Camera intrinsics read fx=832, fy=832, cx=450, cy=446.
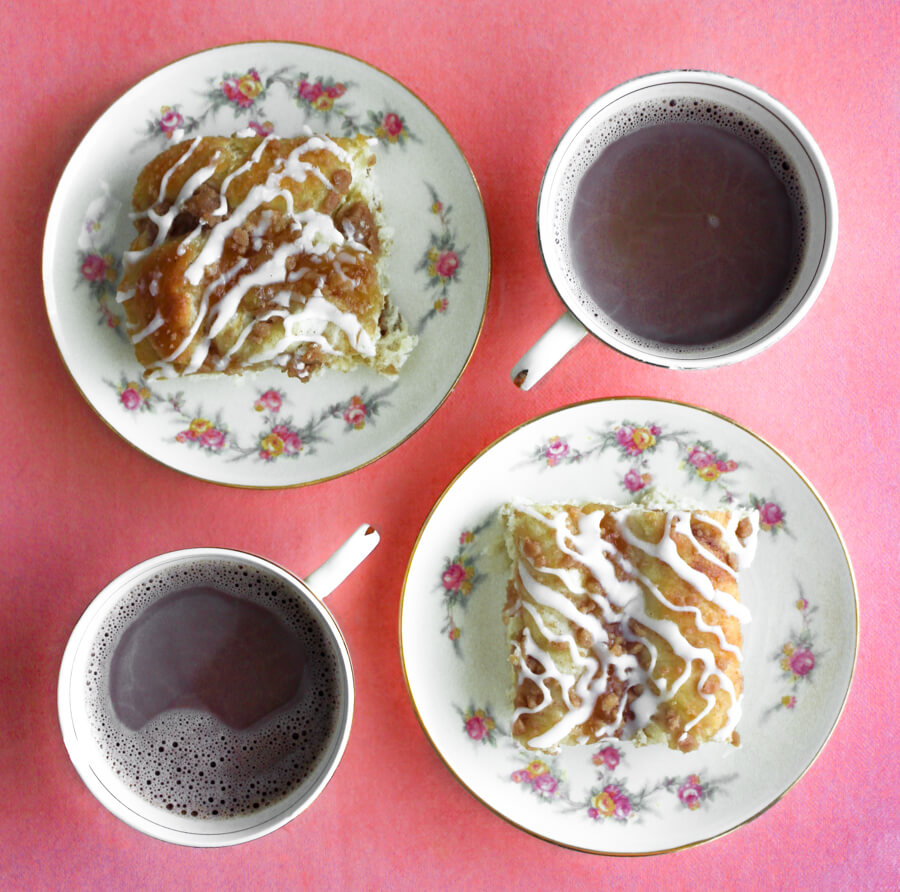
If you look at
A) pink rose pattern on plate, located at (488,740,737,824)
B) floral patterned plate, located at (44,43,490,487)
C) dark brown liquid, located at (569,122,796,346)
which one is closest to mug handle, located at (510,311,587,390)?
dark brown liquid, located at (569,122,796,346)

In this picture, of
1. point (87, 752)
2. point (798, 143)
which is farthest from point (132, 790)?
point (798, 143)

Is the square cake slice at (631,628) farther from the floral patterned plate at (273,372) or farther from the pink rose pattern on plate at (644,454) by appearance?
the floral patterned plate at (273,372)

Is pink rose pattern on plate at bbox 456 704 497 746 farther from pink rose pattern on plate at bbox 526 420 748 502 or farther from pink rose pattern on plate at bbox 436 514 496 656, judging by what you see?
pink rose pattern on plate at bbox 526 420 748 502

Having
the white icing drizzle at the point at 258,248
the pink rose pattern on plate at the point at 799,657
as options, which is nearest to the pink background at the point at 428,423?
the pink rose pattern on plate at the point at 799,657

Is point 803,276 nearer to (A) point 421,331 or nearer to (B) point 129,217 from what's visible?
(A) point 421,331

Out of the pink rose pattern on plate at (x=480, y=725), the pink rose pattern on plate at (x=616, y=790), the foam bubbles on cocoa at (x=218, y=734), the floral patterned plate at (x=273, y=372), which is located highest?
the floral patterned plate at (x=273, y=372)

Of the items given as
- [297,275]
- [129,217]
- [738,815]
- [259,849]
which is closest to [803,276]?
[297,275]
